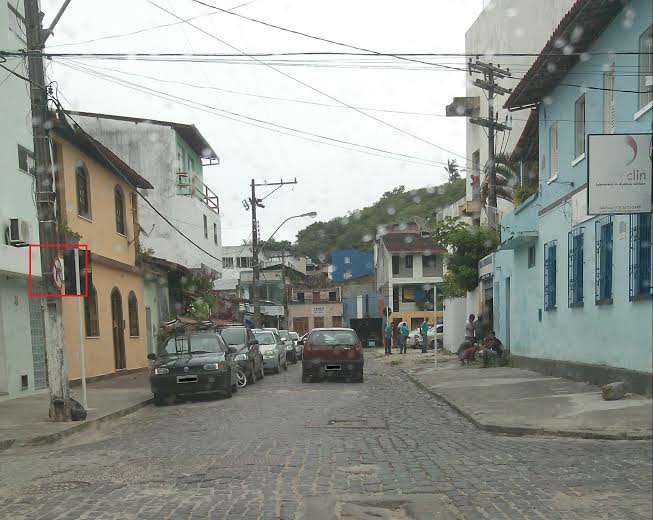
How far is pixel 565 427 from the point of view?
8.11 metres

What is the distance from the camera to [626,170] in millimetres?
1931

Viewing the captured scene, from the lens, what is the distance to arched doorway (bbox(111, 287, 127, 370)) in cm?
2223

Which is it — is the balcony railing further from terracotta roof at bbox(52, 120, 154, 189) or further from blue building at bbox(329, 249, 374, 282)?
blue building at bbox(329, 249, 374, 282)

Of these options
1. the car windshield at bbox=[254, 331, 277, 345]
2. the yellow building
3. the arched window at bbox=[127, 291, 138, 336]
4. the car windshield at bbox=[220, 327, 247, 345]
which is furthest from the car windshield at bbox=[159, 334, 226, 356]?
the arched window at bbox=[127, 291, 138, 336]

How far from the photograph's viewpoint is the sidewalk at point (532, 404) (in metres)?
6.71

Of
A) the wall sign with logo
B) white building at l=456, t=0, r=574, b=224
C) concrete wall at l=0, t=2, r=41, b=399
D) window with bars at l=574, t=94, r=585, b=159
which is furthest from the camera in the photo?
white building at l=456, t=0, r=574, b=224

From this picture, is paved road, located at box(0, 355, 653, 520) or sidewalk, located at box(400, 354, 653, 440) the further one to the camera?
sidewalk, located at box(400, 354, 653, 440)

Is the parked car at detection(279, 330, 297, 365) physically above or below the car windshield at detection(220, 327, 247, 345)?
above

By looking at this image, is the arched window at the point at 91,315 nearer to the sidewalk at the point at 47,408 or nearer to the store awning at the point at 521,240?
the sidewalk at the point at 47,408

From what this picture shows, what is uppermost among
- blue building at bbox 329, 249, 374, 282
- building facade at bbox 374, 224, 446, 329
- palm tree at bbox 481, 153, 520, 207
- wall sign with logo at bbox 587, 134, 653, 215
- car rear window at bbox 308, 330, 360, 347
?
blue building at bbox 329, 249, 374, 282

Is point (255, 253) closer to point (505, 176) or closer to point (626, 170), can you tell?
point (505, 176)

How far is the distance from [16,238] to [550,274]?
476 inches

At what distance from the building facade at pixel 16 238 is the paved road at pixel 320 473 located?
5712 millimetres

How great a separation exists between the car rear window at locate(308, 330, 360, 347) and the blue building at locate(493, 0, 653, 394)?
15.5 feet
